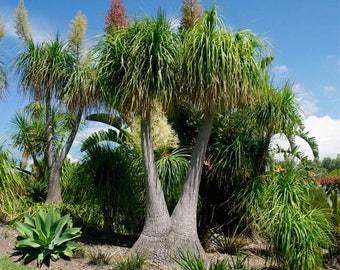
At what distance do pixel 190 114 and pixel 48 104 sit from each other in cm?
366

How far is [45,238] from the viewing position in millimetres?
7438

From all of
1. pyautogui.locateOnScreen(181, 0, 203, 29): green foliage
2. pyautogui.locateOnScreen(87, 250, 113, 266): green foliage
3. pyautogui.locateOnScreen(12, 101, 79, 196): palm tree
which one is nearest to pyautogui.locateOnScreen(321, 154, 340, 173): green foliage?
pyautogui.locateOnScreen(181, 0, 203, 29): green foliage

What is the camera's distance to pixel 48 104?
10531mm

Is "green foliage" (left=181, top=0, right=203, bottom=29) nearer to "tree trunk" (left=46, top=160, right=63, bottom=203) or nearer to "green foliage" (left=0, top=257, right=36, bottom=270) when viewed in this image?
"tree trunk" (left=46, top=160, right=63, bottom=203)

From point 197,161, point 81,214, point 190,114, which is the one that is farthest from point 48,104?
Result: point 197,161

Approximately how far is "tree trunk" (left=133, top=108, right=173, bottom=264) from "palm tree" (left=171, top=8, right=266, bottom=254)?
0.20 m

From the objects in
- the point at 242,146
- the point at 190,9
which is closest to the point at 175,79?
the point at 242,146

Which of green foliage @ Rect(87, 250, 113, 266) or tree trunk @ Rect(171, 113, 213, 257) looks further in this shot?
tree trunk @ Rect(171, 113, 213, 257)

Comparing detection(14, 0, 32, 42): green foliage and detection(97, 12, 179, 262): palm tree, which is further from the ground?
detection(14, 0, 32, 42): green foliage

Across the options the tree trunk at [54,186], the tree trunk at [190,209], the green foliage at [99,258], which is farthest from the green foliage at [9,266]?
the tree trunk at [54,186]

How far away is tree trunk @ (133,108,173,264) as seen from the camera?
7309mm

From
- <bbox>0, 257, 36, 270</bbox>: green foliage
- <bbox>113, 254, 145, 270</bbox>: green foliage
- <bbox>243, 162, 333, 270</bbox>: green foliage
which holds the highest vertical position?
<bbox>243, 162, 333, 270</bbox>: green foliage

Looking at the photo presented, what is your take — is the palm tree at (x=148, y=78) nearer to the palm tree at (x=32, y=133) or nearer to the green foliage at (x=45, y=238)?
the green foliage at (x=45, y=238)

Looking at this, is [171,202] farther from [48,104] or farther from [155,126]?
[48,104]
